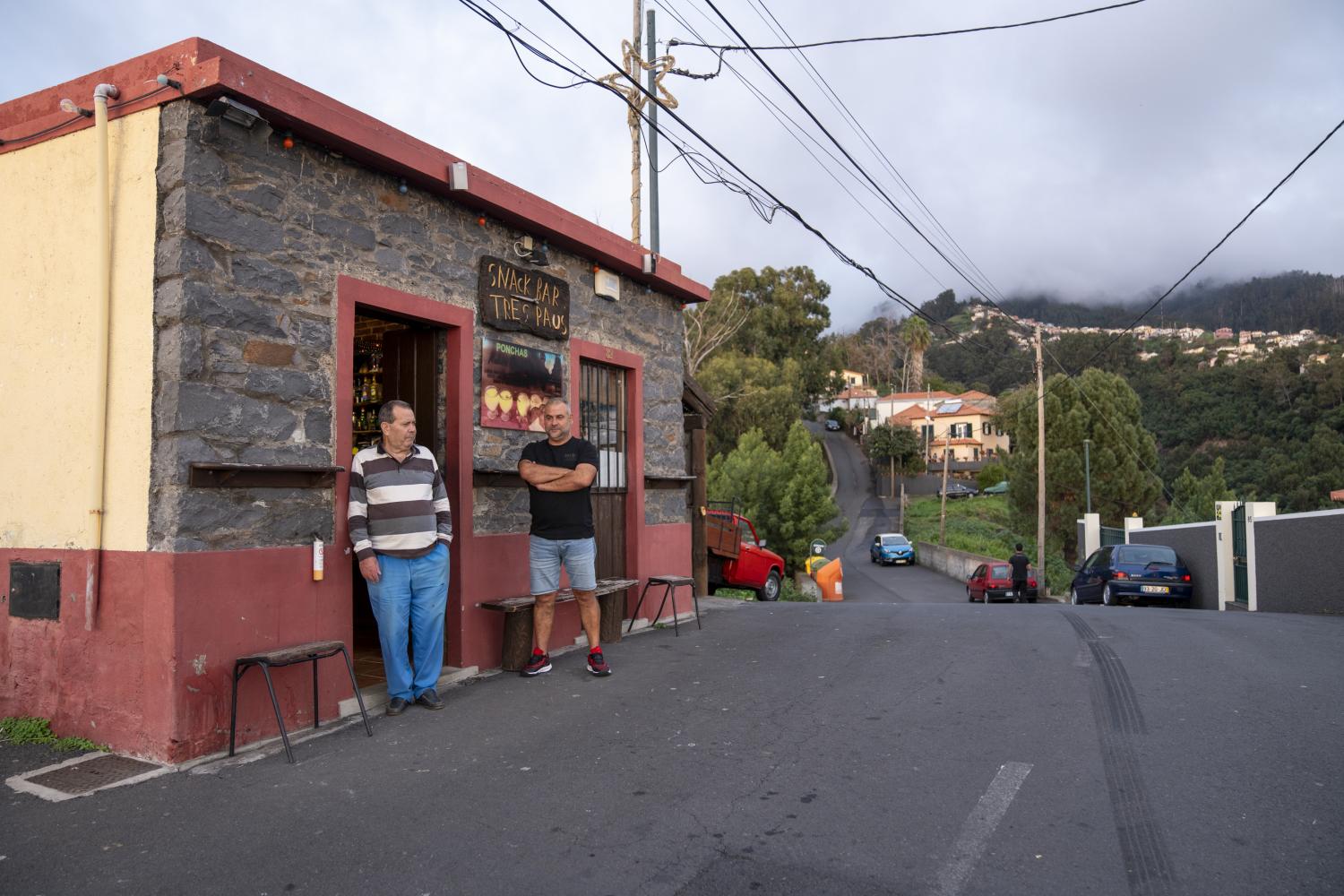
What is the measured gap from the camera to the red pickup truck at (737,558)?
58.7 feet

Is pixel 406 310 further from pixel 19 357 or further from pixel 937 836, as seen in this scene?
pixel 937 836

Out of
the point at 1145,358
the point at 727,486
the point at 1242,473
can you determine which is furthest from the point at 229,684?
the point at 1145,358

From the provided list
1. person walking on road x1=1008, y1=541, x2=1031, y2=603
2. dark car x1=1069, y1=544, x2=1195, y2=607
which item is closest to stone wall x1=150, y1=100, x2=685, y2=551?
dark car x1=1069, y1=544, x2=1195, y2=607

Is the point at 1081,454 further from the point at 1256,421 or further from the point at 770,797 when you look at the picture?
the point at 770,797

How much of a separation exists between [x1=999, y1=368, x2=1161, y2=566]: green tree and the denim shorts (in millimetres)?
35998

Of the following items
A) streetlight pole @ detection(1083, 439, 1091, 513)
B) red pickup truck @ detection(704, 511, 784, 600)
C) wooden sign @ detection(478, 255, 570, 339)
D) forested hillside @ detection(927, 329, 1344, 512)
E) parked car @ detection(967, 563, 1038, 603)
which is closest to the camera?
wooden sign @ detection(478, 255, 570, 339)

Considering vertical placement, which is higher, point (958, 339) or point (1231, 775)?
point (958, 339)

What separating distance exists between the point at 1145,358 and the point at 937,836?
263ft

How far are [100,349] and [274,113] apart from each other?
1.65 m

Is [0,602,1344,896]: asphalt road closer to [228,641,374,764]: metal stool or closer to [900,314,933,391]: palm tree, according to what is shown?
[228,641,374,764]: metal stool

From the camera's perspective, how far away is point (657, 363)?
32.6ft

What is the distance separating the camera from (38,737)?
17.0 ft

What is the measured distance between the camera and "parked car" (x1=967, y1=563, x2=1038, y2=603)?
24.1 meters

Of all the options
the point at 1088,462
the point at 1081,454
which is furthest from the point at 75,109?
the point at 1081,454
